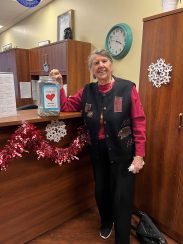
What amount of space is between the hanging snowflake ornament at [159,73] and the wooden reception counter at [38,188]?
644 mm

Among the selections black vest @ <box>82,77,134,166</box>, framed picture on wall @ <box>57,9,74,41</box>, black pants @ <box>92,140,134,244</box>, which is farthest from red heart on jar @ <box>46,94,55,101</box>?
framed picture on wall @ <box>57,9,74,41</box>

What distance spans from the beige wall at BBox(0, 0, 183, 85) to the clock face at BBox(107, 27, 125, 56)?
10cm

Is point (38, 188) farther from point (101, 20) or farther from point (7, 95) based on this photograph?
point (101, 20)

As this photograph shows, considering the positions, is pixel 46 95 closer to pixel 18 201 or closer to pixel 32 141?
pixel 32 141

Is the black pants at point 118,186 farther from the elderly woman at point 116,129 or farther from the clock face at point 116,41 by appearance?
the clock face at point 116,41

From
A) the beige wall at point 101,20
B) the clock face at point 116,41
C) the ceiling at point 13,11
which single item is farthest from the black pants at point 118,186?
the ceiling at point 13,11

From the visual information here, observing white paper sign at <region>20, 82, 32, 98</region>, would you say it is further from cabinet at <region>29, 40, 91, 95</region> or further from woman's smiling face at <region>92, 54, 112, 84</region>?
woman's smiling face at <region>92, 54, 112, 84</region>

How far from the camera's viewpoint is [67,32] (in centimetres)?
286

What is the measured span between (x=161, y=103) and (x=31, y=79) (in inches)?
108

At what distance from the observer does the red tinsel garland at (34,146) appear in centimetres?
128

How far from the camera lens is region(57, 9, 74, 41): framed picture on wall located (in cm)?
291

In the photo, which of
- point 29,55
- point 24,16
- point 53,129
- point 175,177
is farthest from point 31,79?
point 175,177

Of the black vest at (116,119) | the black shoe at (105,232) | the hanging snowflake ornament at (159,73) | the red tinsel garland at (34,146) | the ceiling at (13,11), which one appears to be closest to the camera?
the red tinsel garland at (34,146)

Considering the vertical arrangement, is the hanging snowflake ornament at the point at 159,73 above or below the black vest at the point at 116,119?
above
